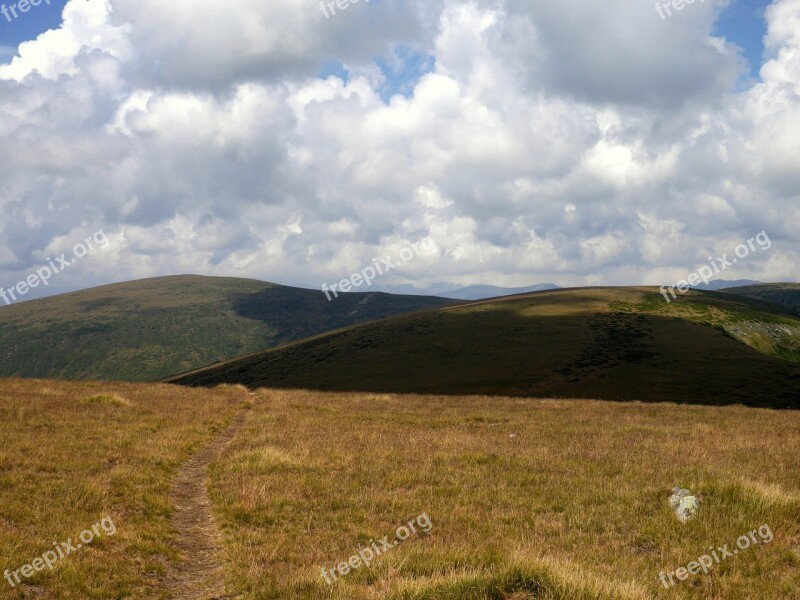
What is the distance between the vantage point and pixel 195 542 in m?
11.6

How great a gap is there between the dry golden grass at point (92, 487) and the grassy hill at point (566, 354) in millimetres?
42676

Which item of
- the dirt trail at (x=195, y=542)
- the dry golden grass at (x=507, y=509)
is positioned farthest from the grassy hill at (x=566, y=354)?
the dirt trail at (x=195, y=542)

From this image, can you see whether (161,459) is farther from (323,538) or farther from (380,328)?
(380,328)

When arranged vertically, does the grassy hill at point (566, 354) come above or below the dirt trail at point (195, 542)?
below

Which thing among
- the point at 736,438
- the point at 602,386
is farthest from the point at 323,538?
the point at 602,386

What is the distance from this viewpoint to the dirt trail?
931 centimetres

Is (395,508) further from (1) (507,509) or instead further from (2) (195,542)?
(2) (195,542)

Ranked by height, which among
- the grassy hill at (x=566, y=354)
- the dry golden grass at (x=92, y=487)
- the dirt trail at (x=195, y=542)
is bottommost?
the grassy hill at (x=566, y=354)

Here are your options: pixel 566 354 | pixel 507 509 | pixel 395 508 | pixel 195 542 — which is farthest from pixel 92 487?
pixel 566 354

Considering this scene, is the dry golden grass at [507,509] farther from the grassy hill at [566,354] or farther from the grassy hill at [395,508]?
the grassy hill at [566,354]

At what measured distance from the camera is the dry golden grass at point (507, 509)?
841cm

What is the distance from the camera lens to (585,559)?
967cm

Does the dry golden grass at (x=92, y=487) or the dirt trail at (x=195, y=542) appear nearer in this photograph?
the dirt trail at (x=195, y=542)

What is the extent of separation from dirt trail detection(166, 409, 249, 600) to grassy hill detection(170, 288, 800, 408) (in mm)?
46905
